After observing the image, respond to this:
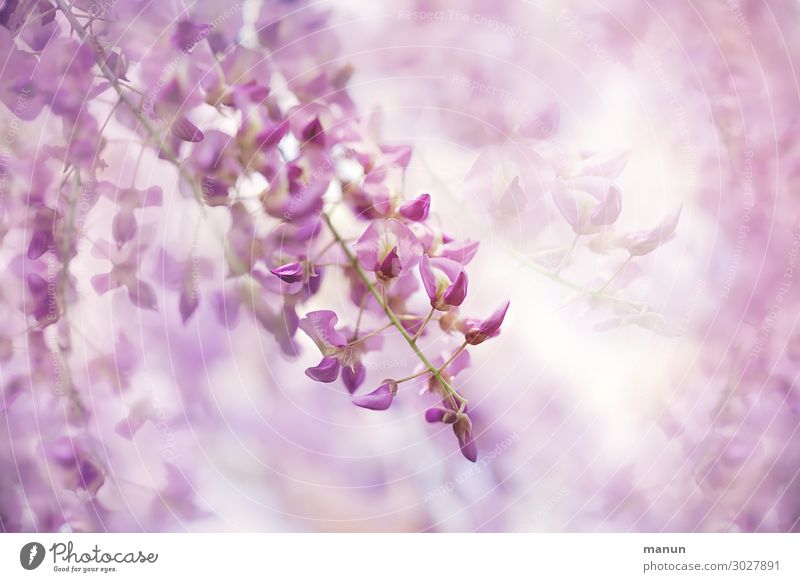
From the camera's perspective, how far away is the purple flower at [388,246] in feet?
1.21

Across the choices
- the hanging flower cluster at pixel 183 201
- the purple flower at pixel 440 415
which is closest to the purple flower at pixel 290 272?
the hanging flower cluster at pixel 183 201

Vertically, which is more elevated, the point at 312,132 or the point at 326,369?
the point at 312,132

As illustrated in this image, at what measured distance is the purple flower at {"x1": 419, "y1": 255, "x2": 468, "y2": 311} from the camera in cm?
36

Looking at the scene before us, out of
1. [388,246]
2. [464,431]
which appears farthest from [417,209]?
[464,431]

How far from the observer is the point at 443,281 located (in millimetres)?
374

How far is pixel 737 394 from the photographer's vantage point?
1.58ft

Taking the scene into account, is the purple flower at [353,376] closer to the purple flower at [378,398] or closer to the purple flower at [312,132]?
the purple flower at [378,398]

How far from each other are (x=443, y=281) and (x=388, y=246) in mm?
35

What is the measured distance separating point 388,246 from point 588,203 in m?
0.12

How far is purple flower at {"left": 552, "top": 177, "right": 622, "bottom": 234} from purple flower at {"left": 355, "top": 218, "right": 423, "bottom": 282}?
3.7 inches

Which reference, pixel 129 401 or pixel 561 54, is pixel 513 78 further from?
pixel 129 401

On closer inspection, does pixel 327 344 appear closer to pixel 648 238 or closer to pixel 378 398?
pixel 378 398

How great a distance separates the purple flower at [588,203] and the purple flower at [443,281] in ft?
0.26

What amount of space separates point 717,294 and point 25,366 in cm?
46
